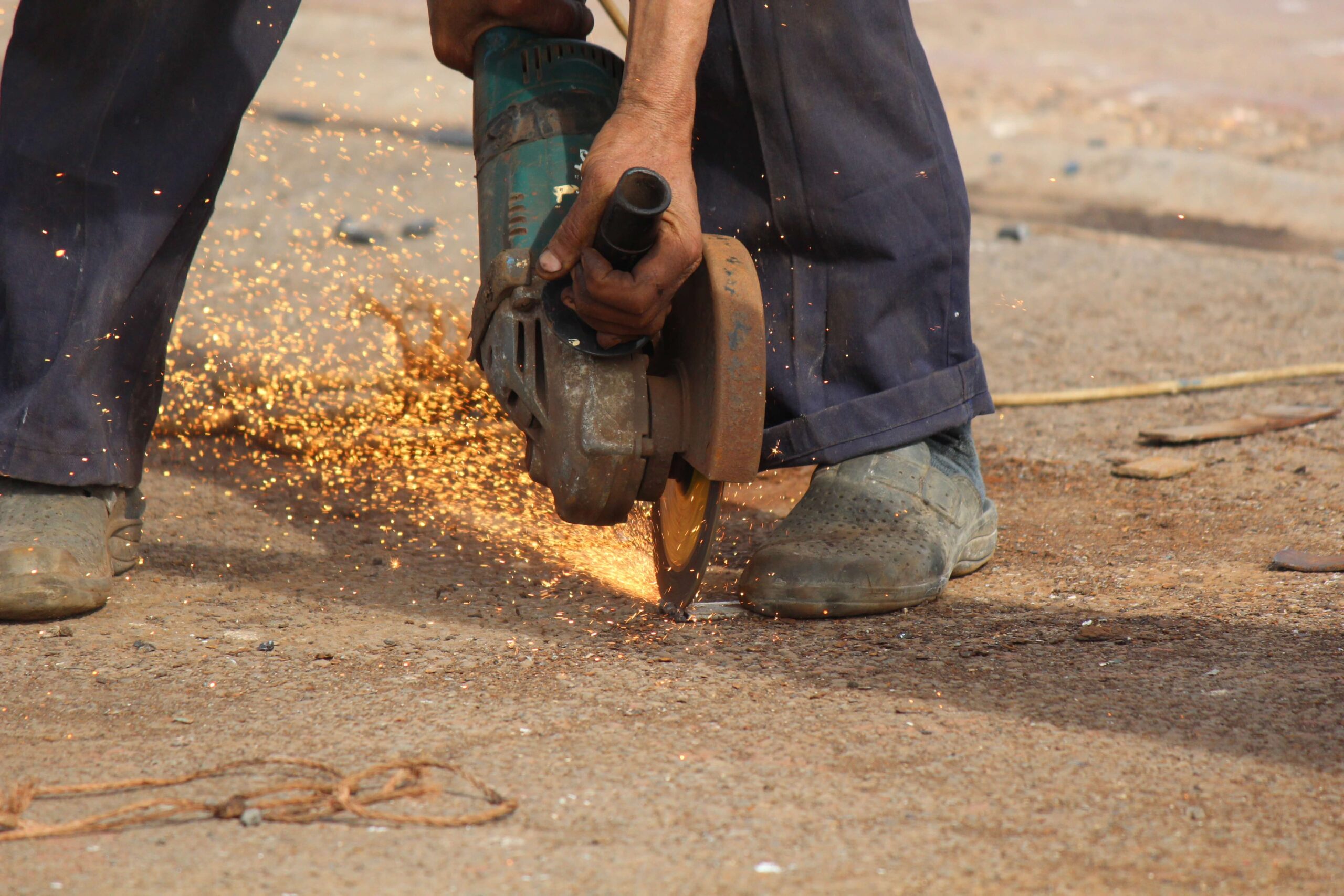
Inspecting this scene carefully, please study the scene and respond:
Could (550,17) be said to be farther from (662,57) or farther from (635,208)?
(635,208)

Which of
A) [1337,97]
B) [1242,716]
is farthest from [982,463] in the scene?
[1337,97]

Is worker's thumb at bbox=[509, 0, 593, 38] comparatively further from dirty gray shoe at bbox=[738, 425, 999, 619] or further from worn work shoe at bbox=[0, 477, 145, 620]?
worn work shoe at bbox=[0, 477, 145, 620]

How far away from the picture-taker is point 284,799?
4.03 feet

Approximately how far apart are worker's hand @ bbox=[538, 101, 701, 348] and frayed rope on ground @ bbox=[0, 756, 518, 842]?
60 cm

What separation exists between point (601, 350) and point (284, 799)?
0.69 metres

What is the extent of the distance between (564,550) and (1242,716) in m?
1.06

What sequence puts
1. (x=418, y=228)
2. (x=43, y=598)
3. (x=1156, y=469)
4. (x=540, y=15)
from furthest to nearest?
(x=418, y=228) → (x=1156, y=469) → (x=540, y=15) → (x=43, y=598)

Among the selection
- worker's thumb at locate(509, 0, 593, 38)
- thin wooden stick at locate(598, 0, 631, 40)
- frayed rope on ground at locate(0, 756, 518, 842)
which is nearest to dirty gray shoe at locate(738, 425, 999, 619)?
frayed rope on ground at locate(0, 756, 518, 842)

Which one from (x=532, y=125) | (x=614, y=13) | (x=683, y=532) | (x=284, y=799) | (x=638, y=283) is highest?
(x=614, y=13)

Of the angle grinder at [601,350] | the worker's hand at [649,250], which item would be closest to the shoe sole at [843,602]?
the angle grinder at [601,350]

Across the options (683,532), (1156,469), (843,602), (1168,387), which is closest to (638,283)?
(683,532)

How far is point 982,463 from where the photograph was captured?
2.68 m

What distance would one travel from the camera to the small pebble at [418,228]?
418 centimetres

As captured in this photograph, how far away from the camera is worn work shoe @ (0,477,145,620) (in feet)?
5.67
